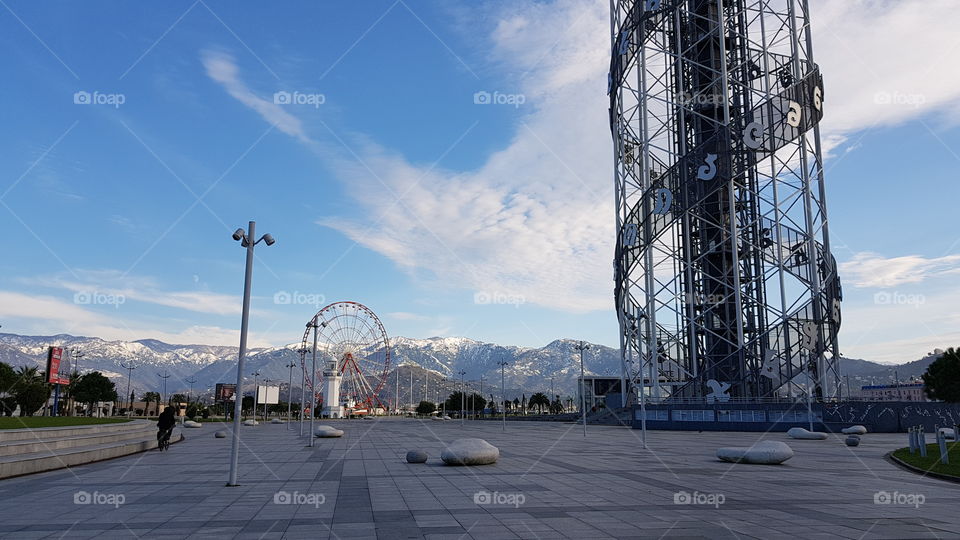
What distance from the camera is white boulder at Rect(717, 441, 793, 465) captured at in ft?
77.1

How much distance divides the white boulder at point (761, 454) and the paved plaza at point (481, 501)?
15.4 inches

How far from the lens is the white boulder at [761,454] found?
23.5 m

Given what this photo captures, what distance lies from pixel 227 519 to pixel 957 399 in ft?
255

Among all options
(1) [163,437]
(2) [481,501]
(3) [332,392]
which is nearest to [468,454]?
(2) [481,501]

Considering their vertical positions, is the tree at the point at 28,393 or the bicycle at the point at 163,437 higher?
the tree at the point at 28,393

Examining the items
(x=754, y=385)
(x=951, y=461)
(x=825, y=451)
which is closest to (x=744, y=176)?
(x=754, y=385)

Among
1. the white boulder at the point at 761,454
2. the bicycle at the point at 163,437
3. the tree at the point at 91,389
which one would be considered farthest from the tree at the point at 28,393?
the white boulder at the point at 761,454

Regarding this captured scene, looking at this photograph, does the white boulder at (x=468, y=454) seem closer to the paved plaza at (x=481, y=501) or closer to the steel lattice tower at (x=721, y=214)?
the paved plaza at (x=481, y=501)

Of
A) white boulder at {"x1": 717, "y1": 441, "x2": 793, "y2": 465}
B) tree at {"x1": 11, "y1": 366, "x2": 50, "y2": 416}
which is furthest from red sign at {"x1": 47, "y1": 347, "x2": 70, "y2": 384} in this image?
white boulder at {"x1": 717, "y1": 441, "x2": 793, "y2": 465}

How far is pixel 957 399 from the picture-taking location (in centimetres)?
6750

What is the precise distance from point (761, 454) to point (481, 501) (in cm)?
1384

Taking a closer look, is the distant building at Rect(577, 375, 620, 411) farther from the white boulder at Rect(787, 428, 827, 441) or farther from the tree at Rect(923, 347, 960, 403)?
the white boulder at Rect(787, 428, 827, 441)

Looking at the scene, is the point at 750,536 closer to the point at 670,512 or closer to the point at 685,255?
the point at 670,512

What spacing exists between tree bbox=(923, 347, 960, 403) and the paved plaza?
5549 cm
